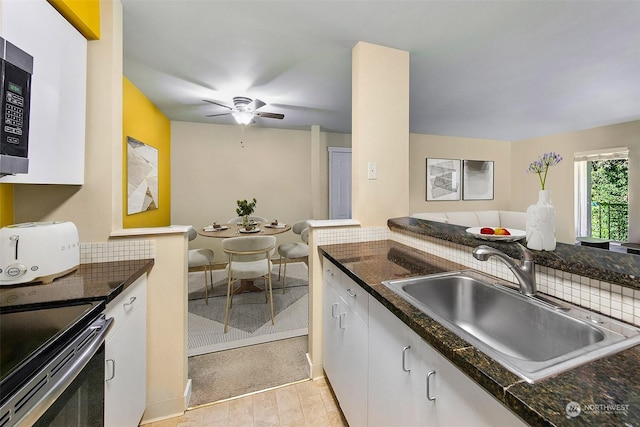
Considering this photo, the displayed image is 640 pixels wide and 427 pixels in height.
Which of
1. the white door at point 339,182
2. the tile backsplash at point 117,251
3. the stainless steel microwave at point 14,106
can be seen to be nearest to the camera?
the stainless steel microwave at point 14,106

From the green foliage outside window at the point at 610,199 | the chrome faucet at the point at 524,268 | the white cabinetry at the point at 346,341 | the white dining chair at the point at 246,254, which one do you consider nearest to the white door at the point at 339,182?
the white dining chair at the point at 246,254

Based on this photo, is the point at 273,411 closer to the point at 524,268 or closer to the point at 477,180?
the point at 524,268

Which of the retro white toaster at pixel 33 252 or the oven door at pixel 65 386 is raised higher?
the retro white toaster at pixel 33 252

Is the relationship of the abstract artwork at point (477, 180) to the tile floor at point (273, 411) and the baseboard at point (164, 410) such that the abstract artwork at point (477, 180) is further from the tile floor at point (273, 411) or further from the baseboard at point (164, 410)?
the baseboard at point (164, 410)

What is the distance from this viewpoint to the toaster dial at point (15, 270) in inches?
38.6

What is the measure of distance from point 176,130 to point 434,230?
13.8 ft

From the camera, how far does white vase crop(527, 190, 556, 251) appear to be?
0.99 m

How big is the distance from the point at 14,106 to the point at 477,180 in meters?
6.34

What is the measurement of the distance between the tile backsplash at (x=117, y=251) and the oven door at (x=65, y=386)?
0.53 meters

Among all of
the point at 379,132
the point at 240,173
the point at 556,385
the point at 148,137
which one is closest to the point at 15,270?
the point at 556,385

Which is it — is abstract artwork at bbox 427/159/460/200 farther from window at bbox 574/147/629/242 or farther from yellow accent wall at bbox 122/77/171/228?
yellow accent wall at bbox 122/77/171/228

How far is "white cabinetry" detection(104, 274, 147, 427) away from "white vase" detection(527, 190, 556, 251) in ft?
5.70

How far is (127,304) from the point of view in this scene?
117cm

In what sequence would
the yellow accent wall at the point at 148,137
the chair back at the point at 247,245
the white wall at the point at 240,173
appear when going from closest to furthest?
the chair back at the point at 247,245
the yellow accent wall at the point at 148,137
the white wall at the point at 240,173
